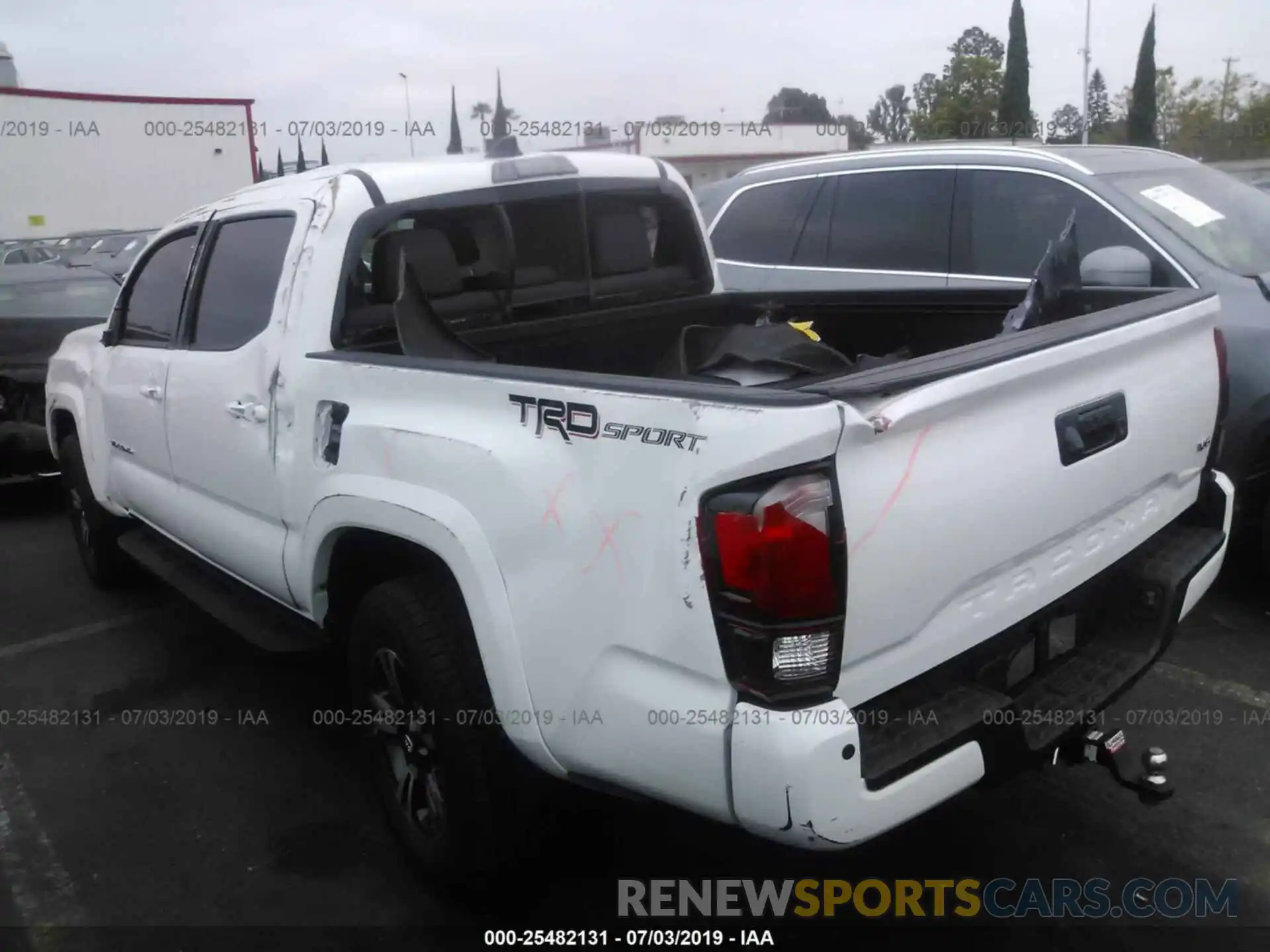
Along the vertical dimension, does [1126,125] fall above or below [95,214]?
above

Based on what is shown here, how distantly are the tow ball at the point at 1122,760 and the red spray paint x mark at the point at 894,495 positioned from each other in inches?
39.9

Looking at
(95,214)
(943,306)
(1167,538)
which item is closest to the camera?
(1167,538)

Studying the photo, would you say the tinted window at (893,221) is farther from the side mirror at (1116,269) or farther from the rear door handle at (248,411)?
the rear door handle at (248,411)

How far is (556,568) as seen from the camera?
2.26m

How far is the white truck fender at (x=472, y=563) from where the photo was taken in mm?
2387

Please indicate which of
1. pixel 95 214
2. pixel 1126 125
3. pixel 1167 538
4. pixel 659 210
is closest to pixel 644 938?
pixel 1167 538

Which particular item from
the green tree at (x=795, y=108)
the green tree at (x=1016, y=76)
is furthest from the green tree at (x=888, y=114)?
the green tree at (x=1016, y=76)

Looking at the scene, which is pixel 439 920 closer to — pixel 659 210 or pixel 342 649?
pixel 342 649

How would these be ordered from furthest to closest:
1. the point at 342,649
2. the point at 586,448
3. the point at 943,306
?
the point at 943,306
the point at 342,649
the point at 586,448

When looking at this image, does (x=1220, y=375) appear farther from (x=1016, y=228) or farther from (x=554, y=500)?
(x=1016, y=228)

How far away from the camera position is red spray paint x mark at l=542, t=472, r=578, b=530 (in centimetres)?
223

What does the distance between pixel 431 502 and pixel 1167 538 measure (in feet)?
6.60

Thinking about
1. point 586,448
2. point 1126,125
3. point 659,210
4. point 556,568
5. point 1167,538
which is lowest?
point 1167,538

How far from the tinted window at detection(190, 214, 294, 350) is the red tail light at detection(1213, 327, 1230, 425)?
274 centimetres
